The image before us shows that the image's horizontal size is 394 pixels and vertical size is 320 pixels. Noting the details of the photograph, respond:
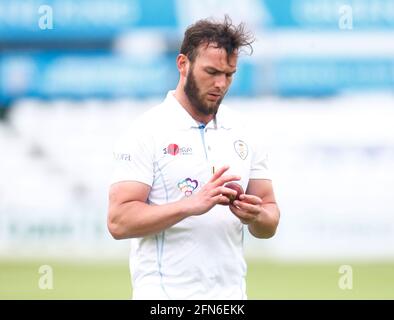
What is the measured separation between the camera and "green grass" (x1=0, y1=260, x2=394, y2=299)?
33.1 feet

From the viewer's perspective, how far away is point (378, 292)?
10297 millimetres

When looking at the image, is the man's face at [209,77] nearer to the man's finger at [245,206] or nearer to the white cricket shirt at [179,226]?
the white cricket shirt at [179,226]

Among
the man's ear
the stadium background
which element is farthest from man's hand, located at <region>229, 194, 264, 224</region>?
the stadium background

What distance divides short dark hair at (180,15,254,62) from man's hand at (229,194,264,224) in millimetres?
691

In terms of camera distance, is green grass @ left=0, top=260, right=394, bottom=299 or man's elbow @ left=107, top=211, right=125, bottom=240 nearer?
man's elbow @ left=107, top=211, right=125, bottom=240

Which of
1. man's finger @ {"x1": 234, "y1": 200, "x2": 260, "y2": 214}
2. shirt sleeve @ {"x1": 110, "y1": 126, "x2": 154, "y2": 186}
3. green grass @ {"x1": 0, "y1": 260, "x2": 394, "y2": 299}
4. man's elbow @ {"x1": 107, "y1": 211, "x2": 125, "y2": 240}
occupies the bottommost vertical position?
man's elbow @ {"x1": 107, "y1": 211, "x2": 125, "y2": 240}

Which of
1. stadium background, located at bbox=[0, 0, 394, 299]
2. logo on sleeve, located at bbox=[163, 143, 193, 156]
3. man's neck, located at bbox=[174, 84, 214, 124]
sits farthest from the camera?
stadium background, located at bbox=[0, 0, 394, 299]

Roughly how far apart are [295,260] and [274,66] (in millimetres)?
2523

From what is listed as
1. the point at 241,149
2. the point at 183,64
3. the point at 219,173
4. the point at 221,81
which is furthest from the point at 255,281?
the point at 219,173

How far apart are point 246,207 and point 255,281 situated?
21.1 feet

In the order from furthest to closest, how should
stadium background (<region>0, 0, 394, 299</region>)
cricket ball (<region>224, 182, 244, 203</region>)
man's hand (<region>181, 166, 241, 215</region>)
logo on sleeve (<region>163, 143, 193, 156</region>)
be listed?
stadium background (<region>0, 0, 394, 299</region>) < logo on sleeve (<region>163, 143, 193, 156</region>) < cricket ball (<region>224, 182, 244, 203</region>) < man's hand (<region>181, 166, 241, 215</region>)

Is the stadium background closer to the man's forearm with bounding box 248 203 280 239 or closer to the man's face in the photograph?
the man's forearm with bounding box 248 203 280 239

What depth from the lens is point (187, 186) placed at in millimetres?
4855
